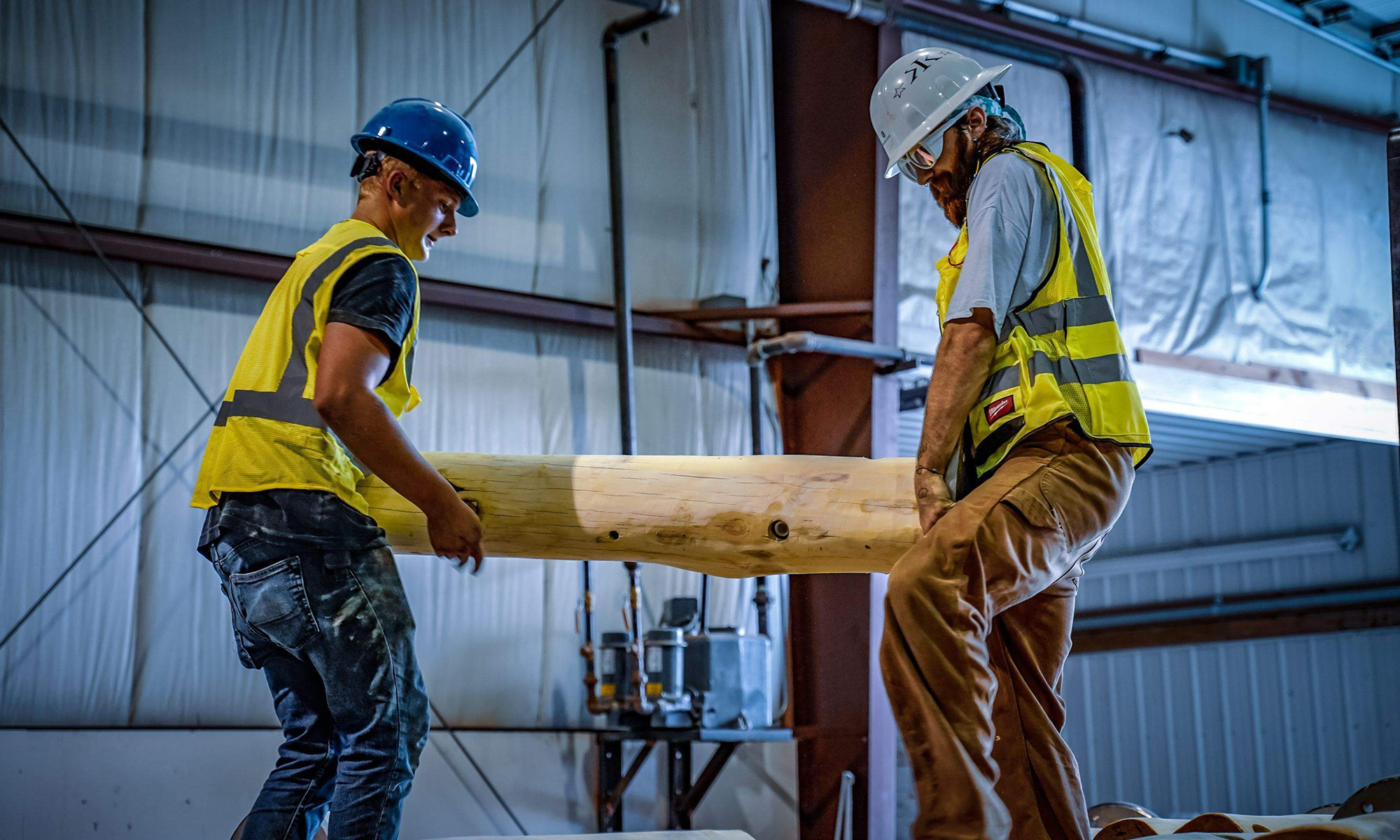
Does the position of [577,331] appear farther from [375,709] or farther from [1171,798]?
[1171,798]

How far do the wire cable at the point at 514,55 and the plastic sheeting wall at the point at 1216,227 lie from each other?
2634mm

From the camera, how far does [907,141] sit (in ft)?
12.1

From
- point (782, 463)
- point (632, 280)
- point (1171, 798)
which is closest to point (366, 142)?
point (782, 463)

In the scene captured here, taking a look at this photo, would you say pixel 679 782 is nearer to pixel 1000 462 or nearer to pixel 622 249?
pixel 622 249

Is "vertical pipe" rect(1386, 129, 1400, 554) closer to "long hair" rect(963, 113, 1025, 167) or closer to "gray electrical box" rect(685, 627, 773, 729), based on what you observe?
"long hair" rect(963, 113, 1025, 167)

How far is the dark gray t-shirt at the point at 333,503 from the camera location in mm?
3160

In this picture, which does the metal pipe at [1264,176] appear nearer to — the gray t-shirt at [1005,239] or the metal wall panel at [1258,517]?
the metal wall panel at [1258,517]

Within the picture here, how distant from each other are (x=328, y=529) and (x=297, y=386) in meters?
0.39

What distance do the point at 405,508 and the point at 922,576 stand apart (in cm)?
149

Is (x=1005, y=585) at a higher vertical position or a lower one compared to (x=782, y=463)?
lower

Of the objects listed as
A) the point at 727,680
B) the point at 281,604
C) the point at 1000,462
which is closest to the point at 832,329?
the point at 727,680

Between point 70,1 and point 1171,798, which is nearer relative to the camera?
point 70,1

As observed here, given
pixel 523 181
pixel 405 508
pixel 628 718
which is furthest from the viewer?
pixel 523 181

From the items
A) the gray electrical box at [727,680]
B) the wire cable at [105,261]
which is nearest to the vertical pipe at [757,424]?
the gray electrical box at [727,680]
